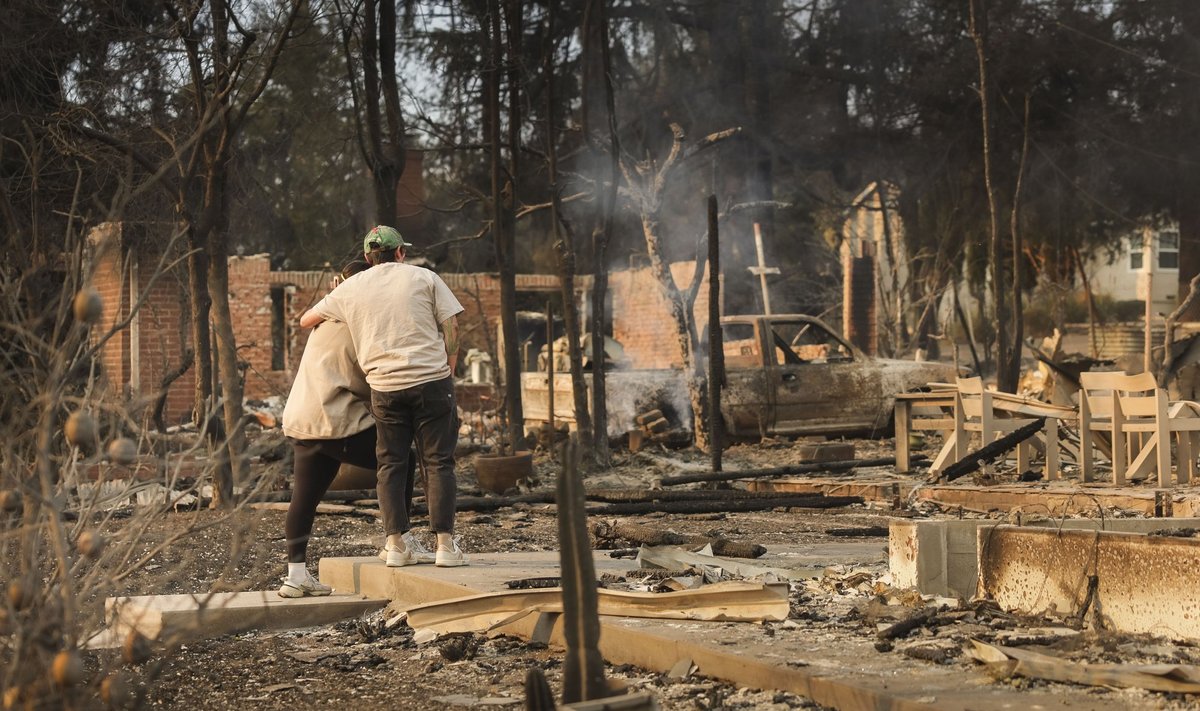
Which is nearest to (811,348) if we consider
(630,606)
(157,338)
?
(157,338)

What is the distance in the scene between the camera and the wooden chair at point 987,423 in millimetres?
12625

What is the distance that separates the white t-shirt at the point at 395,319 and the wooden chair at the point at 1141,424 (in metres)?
6.42

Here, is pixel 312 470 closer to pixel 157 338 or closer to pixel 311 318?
pixel 311 318

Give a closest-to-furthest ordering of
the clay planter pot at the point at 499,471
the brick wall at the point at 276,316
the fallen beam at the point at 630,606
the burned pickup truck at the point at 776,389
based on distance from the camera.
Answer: the fallen beam at the point at 630,606, the clay planter pot at the point at 499,471, the burned pickup truck at the point at 776,389, the brick wall at the point at 276,316

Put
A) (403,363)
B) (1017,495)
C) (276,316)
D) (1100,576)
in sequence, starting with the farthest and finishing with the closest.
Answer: (276,316)
(1017,495)
(403,363)
(1100,576)

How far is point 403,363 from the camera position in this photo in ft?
23.3

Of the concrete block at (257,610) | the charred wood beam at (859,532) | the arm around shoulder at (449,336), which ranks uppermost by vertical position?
the arm around shoulder at (449,336)

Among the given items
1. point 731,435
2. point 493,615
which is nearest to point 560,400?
point 731,435

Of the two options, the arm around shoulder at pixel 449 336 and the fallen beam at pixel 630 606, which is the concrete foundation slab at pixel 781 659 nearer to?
the fallen beam at pixel 630 606

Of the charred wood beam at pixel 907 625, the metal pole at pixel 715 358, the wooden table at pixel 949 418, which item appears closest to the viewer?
the charred wood beam at pixel 907 625

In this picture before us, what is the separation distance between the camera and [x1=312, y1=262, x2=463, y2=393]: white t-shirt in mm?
7125

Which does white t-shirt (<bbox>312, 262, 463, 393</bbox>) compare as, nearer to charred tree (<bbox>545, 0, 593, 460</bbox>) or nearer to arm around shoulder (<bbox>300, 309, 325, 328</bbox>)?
arm around shoulder (<bbox>300, 309, 325, 328</bbox>)

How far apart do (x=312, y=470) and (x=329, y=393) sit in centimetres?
39

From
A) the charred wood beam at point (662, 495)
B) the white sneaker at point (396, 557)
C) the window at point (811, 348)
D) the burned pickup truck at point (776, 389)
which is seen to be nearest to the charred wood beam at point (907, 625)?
the white sneaker at point (396, 557)
